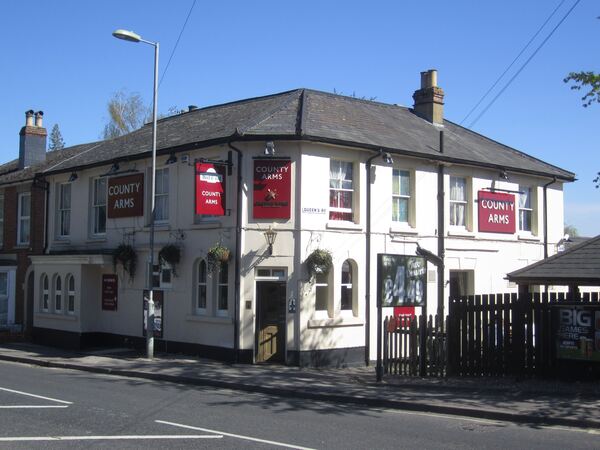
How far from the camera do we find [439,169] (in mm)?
21156

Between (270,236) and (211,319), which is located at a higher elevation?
(270,236)

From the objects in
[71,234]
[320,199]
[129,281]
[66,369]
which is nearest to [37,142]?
[71,234]

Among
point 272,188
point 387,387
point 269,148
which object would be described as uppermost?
point 269,148

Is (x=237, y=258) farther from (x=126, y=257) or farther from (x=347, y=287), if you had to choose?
(x=126, y=257)

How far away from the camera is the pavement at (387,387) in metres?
11.2

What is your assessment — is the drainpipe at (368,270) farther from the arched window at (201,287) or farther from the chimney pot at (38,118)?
the chimney pot at (38,118)

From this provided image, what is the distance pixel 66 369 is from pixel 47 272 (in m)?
6.98

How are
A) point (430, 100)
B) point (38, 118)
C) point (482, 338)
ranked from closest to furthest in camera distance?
point (482, 338), point (430, 100), point (38, 118)

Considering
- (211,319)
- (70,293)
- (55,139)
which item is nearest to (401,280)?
(211,319)

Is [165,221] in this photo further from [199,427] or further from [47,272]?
[199,427]

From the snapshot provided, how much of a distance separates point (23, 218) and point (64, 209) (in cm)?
318

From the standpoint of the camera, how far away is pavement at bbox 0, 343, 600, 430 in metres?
11.2

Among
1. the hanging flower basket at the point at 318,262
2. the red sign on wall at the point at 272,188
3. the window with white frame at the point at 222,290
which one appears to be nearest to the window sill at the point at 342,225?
the hanging flower basket at the point at 318,262

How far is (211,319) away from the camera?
1861cm
